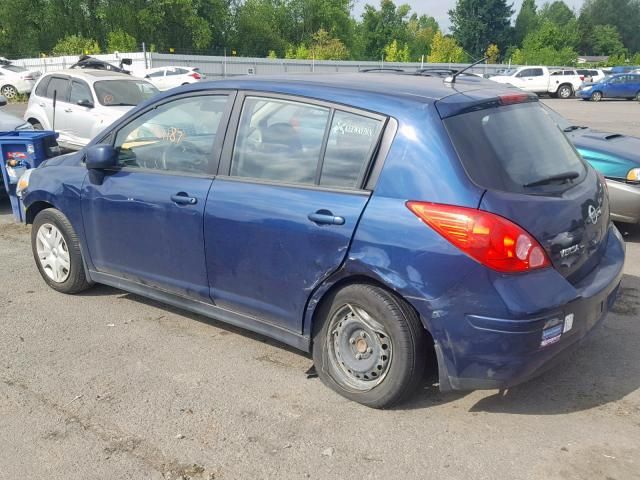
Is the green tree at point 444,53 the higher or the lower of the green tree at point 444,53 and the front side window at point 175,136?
the lower

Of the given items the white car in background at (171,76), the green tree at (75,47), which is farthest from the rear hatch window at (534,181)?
the green tree at (75,47)

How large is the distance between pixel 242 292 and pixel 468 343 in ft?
4.75

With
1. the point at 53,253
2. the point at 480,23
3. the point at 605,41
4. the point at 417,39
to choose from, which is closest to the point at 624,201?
the point at 53,253

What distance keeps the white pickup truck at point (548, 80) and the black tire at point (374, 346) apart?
33952mm

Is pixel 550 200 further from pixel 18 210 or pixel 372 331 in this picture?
pixel 18 210

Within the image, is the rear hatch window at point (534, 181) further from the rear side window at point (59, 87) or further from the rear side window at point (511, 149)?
the rear side window at point (59, 87)

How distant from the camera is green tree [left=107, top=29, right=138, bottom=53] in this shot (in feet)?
157

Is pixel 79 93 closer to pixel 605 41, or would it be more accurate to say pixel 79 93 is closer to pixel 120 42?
pixel 120 42

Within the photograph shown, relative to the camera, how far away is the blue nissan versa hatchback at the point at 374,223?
301cm

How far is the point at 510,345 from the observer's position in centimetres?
296

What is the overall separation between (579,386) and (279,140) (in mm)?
2252

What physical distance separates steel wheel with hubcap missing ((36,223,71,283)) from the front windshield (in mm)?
6964

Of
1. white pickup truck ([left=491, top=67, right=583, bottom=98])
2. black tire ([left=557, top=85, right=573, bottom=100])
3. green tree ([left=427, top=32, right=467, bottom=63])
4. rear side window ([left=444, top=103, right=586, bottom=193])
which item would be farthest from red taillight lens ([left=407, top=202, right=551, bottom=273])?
green tree ([left=427, top=32, right=467, bottom=63])

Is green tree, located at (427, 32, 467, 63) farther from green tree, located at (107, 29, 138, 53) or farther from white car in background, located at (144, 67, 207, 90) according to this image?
white car in background, located at (144, 67, 207, 90)
